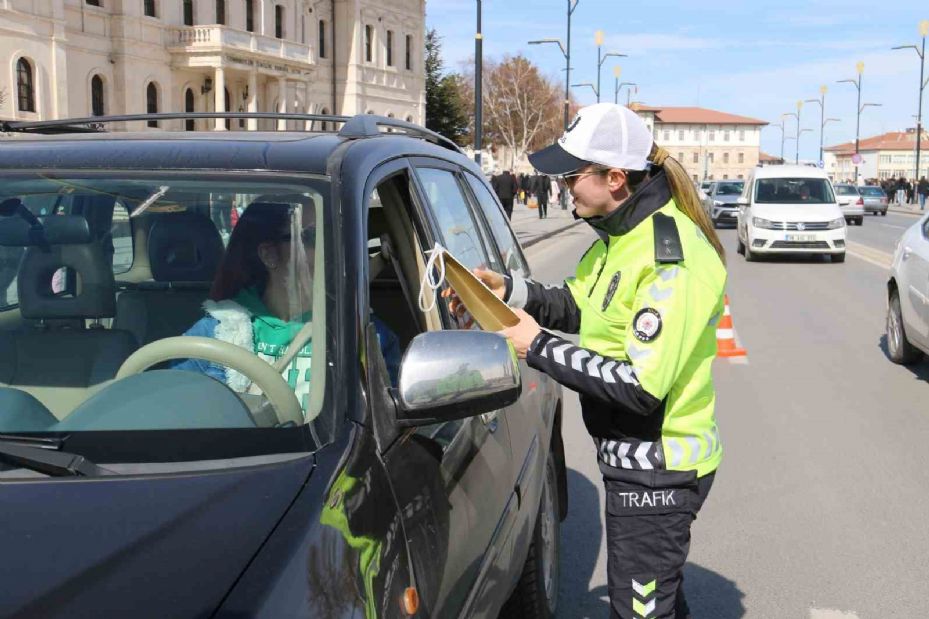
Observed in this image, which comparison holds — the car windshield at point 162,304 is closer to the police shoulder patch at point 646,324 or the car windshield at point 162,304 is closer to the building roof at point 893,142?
the police shoulder patch at point 646,324

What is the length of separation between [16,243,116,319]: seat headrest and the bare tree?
83024 mm

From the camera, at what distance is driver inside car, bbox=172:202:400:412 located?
2357 mm

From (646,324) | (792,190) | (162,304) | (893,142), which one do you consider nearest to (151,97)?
(792,190)

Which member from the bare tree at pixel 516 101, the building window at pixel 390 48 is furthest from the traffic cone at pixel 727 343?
the bare tree at pixel 516 101

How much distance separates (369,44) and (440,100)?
14.4m

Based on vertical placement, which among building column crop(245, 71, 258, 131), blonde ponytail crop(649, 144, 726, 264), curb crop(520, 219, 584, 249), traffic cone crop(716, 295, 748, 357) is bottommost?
curb crop(520, 219, 584, 249)

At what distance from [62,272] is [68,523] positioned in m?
1.24

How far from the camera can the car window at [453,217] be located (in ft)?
10.2

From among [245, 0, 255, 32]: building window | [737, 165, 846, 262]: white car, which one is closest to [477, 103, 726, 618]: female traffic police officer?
[737, 165, 846, 262]: white car

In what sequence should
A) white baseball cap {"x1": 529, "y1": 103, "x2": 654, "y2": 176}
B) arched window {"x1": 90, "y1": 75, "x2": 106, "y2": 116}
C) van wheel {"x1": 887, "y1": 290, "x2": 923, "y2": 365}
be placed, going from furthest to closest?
arched window {"x1": 90, "y1": 75, "x2": 106, "y2": 116}, van wheel {"x1": 887, "y1": 290, "x2": 923, "y2": 365}, white baseball cap {"x1": 529, "y1": 103, "x2": 654, "y2": 176}

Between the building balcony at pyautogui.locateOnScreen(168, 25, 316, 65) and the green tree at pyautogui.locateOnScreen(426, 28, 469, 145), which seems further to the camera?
the green tree at pyautogui.locateOnScreen(426, 28, 469, 145)

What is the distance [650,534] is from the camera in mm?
2629

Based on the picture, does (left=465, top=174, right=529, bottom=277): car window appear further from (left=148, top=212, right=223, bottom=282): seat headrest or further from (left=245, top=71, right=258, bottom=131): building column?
(left=245, top=71, right=258, bottom=131): building column

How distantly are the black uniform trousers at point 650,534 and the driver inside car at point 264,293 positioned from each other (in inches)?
26.4
